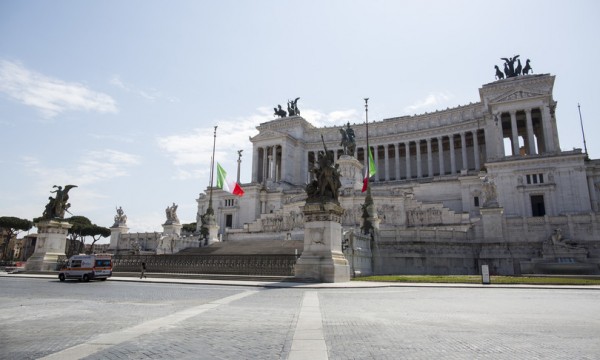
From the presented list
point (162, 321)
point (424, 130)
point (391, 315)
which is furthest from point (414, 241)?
point (424, 130)

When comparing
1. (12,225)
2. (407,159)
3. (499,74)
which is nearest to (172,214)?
(12,225)

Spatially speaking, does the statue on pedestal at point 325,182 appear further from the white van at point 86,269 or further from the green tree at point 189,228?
the green tree at point 189,228

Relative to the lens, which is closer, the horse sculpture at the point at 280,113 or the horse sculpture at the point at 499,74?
the horse sculpture at the point at 499,74

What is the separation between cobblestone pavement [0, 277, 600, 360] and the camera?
230 inches

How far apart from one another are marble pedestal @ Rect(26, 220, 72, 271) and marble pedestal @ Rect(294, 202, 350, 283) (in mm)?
22830

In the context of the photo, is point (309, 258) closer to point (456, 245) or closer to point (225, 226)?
point (456, 245)

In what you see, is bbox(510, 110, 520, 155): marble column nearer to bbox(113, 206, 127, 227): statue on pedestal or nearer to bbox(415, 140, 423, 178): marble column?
bbox(415, 140, 423, 178): marble column

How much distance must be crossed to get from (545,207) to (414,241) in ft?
92.4

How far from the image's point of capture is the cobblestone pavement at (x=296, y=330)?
19.2 feet

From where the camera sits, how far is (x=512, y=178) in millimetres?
55219

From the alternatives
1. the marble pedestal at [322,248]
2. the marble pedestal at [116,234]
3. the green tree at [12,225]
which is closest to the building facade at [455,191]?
the marble pedestal at [322,248]

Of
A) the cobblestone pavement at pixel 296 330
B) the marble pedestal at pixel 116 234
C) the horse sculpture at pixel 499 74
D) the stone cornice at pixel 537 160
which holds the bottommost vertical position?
the cobblestone pavement at pixel 296 330

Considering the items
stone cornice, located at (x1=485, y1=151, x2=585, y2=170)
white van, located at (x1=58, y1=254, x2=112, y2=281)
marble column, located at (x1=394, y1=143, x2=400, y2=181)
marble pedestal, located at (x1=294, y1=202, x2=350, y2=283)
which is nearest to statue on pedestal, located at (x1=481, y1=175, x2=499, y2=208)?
stone cornice, located at (x1=485, y1=151, x2=585, y2=170)

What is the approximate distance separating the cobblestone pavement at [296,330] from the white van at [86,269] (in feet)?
45.6
